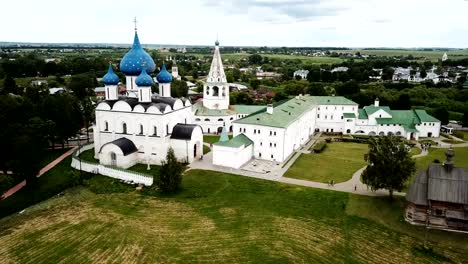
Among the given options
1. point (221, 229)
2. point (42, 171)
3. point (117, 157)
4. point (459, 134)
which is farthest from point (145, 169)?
point (459, 134)

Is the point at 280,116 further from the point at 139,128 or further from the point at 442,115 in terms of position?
the point at 442,115

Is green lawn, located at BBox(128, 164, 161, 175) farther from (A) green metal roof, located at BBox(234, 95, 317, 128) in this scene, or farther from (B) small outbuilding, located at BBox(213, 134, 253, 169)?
(A) green metal roof, located at BBox(234, 95, 317, 128)

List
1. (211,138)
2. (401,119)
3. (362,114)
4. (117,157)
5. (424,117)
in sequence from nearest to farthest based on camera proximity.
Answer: (117,157)
(211,138)
(424,117)
(401,119)
(362,114)

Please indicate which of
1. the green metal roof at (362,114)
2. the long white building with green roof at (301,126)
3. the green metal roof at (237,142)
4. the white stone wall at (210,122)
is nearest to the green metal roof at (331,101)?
the long white building with green roof at (301,126)

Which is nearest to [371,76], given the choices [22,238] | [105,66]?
[105,66]

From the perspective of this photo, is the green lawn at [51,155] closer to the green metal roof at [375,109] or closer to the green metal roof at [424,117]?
the green metal roof at [375,109]

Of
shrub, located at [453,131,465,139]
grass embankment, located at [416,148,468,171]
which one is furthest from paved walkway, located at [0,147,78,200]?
shrub, located at [453,131,465,139]

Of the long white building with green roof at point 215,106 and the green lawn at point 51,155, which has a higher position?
the long white building with green roof at point 215,106
